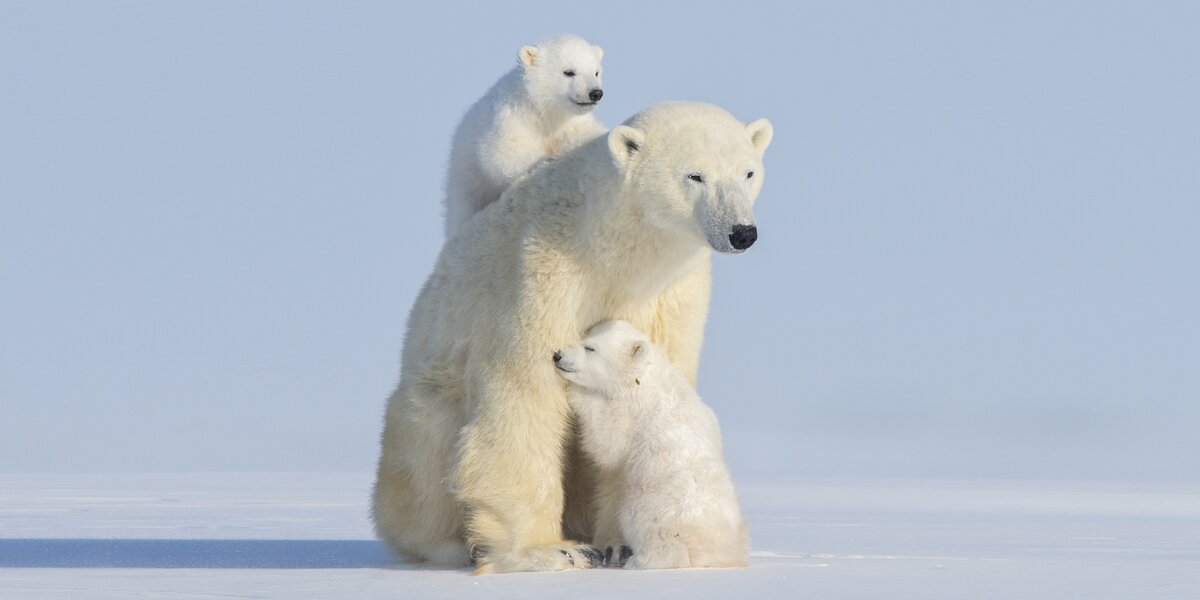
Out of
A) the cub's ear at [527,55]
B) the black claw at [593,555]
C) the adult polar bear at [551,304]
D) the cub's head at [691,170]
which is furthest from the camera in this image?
the cub's ear at [527,55]

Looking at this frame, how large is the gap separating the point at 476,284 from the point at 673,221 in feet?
4.12

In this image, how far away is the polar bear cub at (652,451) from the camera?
278 inches

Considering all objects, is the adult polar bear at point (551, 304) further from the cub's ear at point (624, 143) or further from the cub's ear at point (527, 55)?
the cub's ear at point (527, 55)

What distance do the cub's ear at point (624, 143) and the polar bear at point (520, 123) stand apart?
139cm

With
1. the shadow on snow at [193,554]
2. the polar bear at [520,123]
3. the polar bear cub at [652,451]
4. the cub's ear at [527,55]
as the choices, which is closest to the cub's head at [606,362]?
the polar bear cub at [652,451]

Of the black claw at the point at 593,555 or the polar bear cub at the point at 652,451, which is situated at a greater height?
the polar bear cub at the point at 652,451

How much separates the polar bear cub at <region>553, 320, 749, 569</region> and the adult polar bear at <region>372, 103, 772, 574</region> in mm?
176

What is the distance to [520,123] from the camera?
28.7 feet

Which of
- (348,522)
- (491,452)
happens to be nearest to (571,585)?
(491,452)

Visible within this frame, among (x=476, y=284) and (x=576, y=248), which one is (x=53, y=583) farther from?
(x=576, y=248)

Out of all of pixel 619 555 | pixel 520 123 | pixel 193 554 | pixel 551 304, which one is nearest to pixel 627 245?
pixel 551 304

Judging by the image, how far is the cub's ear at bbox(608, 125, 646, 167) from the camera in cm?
706

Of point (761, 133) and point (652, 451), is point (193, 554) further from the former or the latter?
point (761, 133)

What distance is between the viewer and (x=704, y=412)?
7.41 meters
